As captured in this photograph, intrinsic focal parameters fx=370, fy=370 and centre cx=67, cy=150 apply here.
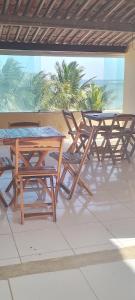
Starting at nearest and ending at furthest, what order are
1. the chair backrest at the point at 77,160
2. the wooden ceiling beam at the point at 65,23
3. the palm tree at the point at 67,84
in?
the chair backrest at the point at 77,160 → the wooden ceiling beam at the point at 65,23 → the palm tree at the point at 67,84

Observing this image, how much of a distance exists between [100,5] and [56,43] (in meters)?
2.41

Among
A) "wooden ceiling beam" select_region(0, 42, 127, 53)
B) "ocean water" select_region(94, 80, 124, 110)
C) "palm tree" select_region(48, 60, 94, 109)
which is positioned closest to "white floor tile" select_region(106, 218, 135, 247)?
"wooden ceiling beam" select_region(0, 42, 127, 53)

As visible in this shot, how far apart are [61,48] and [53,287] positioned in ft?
23.4

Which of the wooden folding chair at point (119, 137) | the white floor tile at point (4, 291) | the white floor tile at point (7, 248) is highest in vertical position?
the wooden folding chair at point (119, 137)

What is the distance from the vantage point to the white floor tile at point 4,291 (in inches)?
89.6

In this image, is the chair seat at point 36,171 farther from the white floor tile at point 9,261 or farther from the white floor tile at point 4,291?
the white floor tile at point 4,291

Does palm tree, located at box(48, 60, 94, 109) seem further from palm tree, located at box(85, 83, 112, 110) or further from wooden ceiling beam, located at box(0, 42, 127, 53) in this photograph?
wooden ceiling beam, located at box(0, 42, 127, 53)

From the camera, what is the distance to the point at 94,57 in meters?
9.45

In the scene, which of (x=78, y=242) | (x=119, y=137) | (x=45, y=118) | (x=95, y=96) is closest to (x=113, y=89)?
(x=95, y=96)

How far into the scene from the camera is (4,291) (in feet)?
7.68

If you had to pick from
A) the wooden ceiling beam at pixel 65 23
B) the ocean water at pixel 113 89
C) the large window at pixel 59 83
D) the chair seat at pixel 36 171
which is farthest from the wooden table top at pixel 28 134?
the ocean water at pixel 113 89

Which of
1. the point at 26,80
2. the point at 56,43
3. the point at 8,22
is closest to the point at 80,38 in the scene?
the point at 56,43

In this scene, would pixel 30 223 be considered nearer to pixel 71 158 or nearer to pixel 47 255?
pixel 47 255

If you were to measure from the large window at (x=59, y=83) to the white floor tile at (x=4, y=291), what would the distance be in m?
6.92
